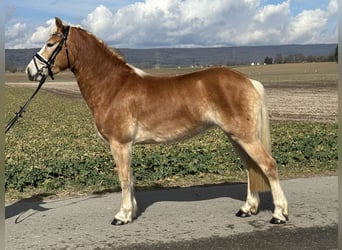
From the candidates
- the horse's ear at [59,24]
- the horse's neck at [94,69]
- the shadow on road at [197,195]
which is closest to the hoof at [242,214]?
the shadow on road at [197,195]

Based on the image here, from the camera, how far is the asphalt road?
15.5ft

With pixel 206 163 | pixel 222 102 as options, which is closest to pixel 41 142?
pixel 206 163

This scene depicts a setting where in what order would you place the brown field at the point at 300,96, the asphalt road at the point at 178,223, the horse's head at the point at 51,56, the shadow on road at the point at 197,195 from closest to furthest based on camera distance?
1. the asphalt road at the point at 178,223
2. the horse's head at the point at 51,56
3. the shadow on road at the point at 197,195
4. the brown field at the point at 300,96

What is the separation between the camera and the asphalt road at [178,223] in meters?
4.72

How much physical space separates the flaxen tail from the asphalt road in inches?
16.3

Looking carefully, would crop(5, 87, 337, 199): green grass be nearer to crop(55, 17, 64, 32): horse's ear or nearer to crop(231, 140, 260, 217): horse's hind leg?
crop(231, 140, 260, 217): horse's hind leg

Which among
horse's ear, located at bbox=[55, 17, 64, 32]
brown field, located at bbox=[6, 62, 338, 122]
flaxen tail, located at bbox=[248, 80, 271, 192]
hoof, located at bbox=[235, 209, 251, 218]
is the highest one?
horse's ear, located at bbox=[55, 17, 64, 32]

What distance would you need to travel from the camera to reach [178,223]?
5367 millimetres

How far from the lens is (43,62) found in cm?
551

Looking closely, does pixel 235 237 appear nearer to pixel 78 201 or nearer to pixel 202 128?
pixel 202 128

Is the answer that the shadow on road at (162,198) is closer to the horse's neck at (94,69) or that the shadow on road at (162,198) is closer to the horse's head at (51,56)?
the horse's neck at (94,69)

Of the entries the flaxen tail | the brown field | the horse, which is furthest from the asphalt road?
the brown field

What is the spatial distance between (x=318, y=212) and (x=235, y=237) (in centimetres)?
151

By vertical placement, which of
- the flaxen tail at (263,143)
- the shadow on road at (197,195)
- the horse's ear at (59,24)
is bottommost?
the shadow on road at (197,195)
